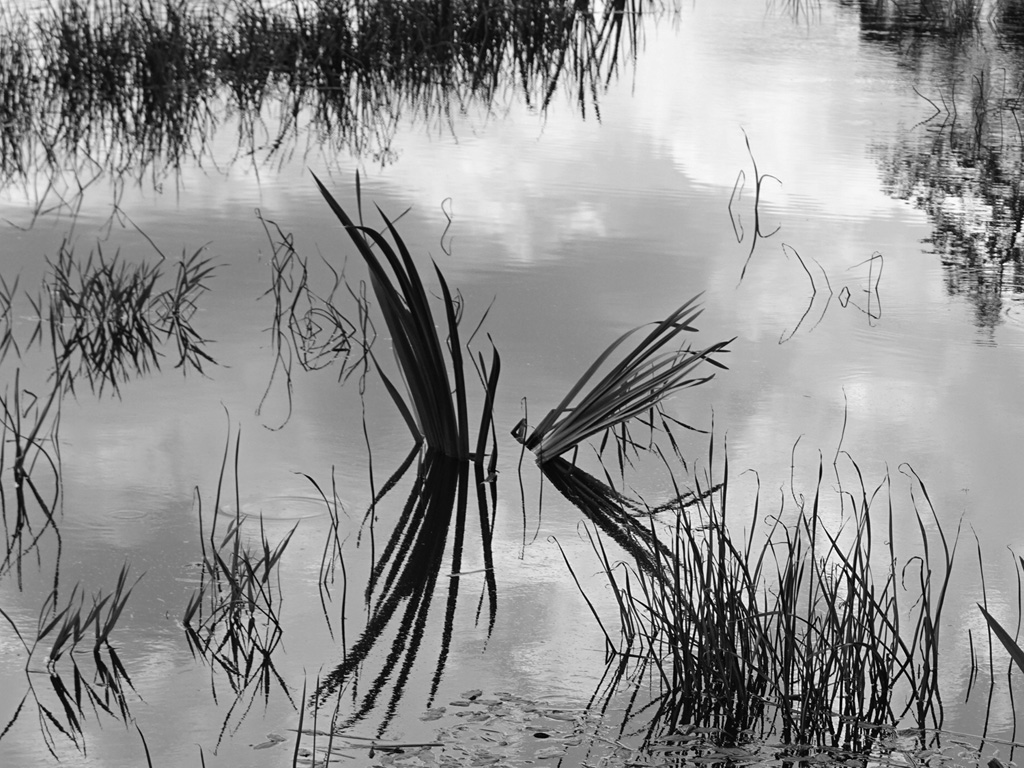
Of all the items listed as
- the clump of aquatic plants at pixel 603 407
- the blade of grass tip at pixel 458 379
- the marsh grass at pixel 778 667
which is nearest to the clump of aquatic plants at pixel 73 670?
the marsh grass at pixel 778 667

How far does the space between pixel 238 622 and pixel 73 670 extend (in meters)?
0.30

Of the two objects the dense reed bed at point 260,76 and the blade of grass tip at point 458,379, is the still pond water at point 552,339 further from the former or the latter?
the dense reed bed at point 260,76

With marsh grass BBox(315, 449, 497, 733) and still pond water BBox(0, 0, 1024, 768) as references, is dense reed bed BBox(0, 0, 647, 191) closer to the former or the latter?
still pond water BBox(0, 0, 1024, 768)

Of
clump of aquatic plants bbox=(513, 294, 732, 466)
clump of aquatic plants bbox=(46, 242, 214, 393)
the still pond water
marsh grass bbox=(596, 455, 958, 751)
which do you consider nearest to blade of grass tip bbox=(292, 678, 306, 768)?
the still pond water

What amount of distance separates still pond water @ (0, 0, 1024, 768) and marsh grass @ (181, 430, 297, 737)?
29 mm

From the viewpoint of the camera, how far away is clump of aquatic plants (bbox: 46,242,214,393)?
150 inches

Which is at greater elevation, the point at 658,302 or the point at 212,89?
the point at 212,89

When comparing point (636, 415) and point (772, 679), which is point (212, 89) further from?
point (772, 679)

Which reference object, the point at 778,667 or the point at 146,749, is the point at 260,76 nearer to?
the point at 778,667

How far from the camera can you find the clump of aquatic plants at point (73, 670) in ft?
7.06

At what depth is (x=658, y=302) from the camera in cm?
459

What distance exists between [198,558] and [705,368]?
69.5 inches

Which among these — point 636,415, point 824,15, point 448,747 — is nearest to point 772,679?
point 448,747

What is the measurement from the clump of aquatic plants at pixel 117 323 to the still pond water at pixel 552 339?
Answer: 8 centimetres
